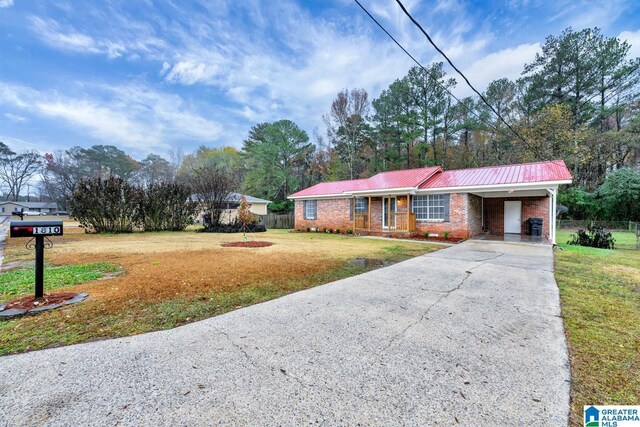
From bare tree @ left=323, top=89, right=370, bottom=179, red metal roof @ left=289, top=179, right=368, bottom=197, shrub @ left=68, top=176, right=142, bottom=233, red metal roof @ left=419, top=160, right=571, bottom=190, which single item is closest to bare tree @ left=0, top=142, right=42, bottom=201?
shrub @ left=68, top=176, right=142, bottom=233

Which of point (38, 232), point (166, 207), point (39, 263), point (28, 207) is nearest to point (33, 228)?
point (38, 232)

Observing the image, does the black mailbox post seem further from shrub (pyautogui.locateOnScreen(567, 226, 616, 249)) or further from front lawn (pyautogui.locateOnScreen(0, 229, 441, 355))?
shrub (pyautogui.locateOnScreen(567, 226, 616, 249))

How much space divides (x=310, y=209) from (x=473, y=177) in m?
10.5

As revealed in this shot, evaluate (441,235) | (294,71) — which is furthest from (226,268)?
(294,71)

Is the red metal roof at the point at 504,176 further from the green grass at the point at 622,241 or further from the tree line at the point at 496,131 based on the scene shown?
the tree line at the point at 496,131

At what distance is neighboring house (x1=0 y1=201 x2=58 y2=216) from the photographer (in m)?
55.7

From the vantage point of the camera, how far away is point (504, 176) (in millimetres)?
13008

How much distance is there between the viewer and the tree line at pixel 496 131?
21.4 m

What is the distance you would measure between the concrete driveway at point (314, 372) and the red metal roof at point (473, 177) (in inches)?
412

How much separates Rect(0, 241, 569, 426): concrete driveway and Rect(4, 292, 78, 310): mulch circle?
67.5 inches

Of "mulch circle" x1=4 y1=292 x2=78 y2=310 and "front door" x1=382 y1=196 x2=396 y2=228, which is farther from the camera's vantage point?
"front door" x1=382 y1=196 x2=396 y2=228

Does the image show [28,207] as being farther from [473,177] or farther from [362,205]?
[473,177]

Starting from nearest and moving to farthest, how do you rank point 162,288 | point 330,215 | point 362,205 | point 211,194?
point 162,288 → point 362,205 → point 330,215 → point 211,194

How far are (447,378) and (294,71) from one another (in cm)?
1678
